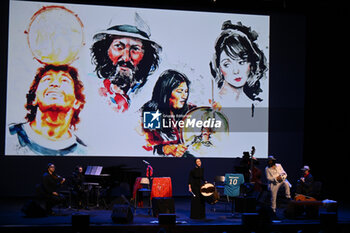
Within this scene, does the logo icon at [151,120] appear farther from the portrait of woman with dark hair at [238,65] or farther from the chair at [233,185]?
the chair at [233,185]

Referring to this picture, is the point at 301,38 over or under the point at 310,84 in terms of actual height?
over

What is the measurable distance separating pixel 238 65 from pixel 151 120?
2781 millimetres

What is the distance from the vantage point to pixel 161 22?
1236cm

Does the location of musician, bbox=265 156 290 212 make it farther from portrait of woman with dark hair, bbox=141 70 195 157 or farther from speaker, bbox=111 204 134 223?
speaker, bbox=111 204 134 223

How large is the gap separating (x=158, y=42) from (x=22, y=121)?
13.1 feet

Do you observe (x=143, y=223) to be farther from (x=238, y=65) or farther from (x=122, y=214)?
(x=238, y=65)

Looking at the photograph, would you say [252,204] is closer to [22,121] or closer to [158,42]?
[158,42]

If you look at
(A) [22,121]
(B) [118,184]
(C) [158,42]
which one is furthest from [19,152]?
(C) [158,42]

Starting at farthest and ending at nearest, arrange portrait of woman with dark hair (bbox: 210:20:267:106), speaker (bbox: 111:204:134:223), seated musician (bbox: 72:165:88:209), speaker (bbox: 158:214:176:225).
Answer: portrait of woman with dark hair (bbox: 210:20:267:106), seated musician (bbox: 72:165:88:209), speaker (bbox: 111:204:134:223), speaker (bbox: 158:214:176:225)

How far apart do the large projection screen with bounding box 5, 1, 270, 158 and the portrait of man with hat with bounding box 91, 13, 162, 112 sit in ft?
0.08

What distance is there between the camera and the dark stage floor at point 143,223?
826 cm

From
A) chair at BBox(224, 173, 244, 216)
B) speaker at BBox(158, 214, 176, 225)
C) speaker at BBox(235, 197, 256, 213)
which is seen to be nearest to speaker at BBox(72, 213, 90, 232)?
speaker at BBox(158, 214, 176, 225)

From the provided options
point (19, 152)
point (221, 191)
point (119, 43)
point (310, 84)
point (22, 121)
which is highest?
point (119, 43)

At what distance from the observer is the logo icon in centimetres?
1219
